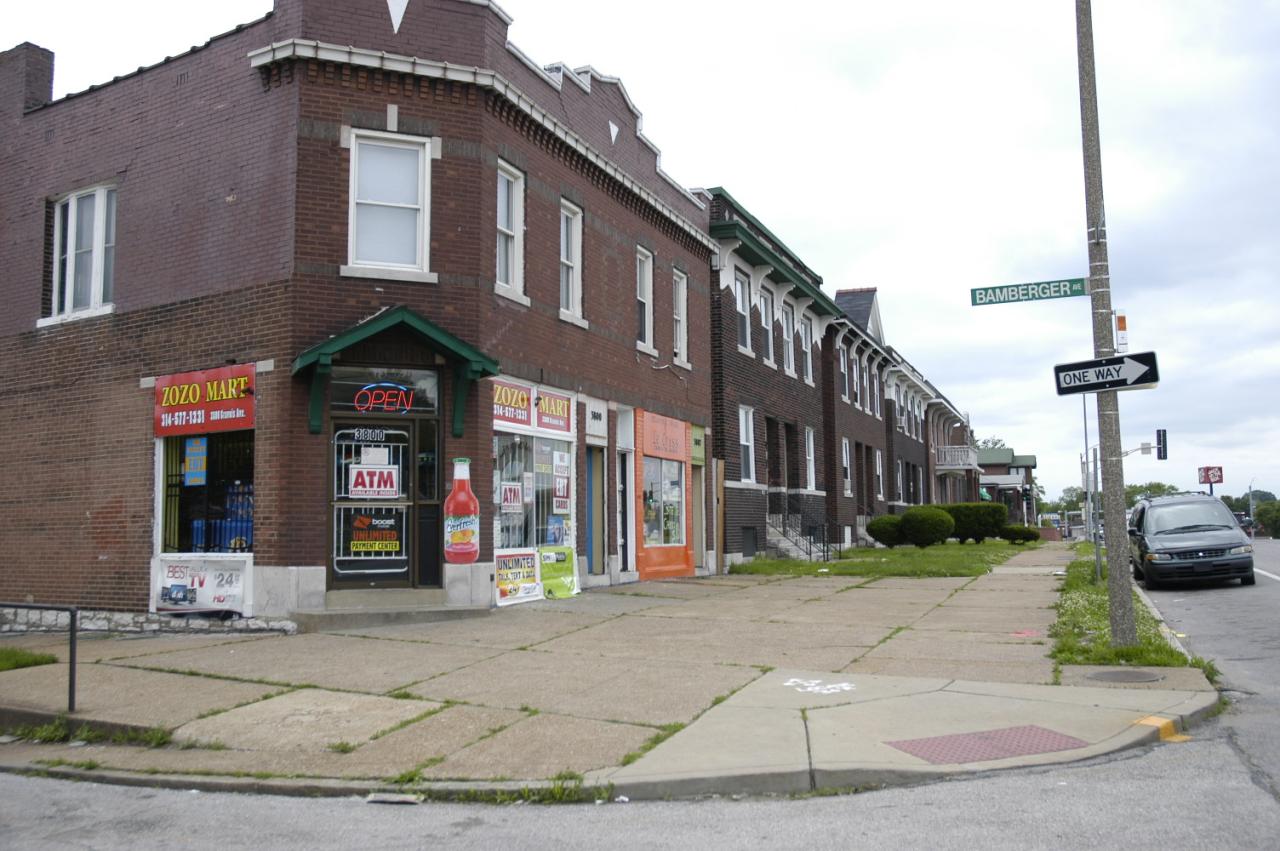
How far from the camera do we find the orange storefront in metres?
18.8

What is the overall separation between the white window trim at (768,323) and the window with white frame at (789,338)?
0.79 metres

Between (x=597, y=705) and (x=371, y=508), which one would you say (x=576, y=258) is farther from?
(x=597, y=705)

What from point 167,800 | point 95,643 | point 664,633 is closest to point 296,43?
point 95,643

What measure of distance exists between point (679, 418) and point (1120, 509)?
11.5 m

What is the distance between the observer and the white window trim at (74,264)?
15281 millimetres

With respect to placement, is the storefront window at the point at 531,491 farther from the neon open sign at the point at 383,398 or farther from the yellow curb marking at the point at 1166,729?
the yellow curb marking at the point at 1166,729

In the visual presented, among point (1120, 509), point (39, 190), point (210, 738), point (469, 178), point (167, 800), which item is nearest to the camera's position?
point (167, 800)

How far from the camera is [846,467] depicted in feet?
109

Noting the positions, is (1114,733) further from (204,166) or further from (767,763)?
(204,166)

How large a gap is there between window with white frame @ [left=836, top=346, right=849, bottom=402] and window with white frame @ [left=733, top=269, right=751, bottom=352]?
8.53 m

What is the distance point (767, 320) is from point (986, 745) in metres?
20.5

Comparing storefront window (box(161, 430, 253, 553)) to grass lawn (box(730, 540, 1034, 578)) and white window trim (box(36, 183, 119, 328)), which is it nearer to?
white window trim (box(36, 183, 119, 328))

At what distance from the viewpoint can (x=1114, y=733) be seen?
7.05 metres

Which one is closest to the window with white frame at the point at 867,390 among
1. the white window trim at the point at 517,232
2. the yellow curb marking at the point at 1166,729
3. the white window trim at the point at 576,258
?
the white window trim at the point at 576,258
